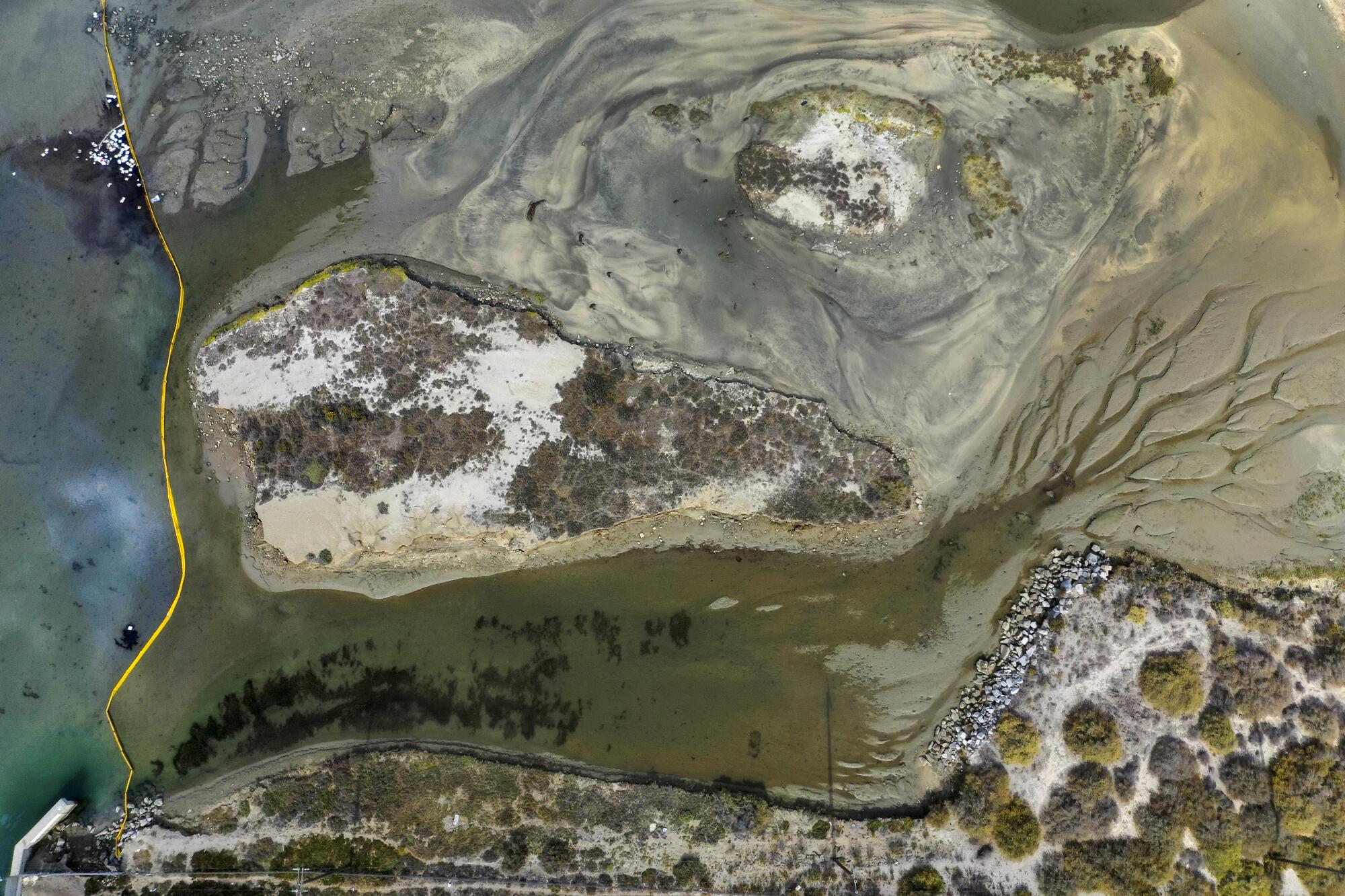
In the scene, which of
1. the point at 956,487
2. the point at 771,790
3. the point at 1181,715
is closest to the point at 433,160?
the point at 956,487

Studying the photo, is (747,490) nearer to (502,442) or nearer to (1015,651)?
(502,442)

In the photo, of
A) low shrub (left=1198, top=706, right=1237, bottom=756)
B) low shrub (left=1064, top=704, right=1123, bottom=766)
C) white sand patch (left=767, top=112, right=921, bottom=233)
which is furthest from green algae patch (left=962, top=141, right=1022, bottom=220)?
low shrub (left=1198, top=706, right=1237, bottom=756)

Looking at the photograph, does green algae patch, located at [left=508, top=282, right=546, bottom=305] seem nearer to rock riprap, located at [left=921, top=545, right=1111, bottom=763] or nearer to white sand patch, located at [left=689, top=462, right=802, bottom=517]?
white sand patch, located at [left=689, top=462, right=802, bottom=517]

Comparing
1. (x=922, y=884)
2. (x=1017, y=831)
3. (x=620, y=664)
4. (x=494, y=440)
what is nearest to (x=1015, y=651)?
(x=1017, y=831)

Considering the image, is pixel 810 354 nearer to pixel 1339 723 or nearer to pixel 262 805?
pixel 1339 723

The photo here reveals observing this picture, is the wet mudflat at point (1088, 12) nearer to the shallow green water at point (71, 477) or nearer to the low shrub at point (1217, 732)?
the low shrub at point (1217, 732)
